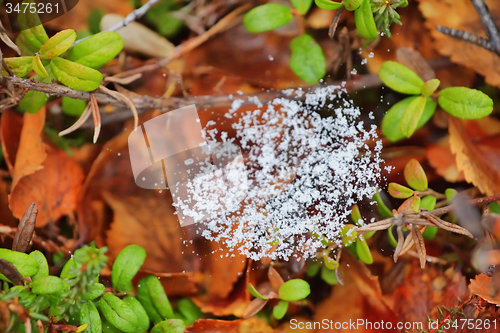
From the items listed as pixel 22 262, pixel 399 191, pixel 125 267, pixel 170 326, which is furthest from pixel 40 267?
pixel 399 191

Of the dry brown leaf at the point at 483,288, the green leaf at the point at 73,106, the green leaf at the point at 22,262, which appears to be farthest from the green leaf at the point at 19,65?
the dry brown leaf at the point at 483,288

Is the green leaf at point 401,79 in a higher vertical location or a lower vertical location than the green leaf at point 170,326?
higher

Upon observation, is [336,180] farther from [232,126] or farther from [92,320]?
[92,320]

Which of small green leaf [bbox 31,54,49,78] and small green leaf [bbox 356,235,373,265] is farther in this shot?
small green leaf [bbox 356,235,373,265]

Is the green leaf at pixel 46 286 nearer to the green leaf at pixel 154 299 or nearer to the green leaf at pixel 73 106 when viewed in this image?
the green leaf at pixel 154 299

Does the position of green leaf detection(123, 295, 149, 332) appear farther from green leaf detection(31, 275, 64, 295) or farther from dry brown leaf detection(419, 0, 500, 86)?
dry brown leaf detection(419, 0, 500, 86)

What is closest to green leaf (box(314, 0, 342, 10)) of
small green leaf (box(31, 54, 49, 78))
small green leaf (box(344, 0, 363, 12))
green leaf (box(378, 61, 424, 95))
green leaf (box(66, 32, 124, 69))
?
small green leaf (box(344, 0, 363, 12))

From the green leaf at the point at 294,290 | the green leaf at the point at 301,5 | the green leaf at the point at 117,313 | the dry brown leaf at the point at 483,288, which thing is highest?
the green leaf at the point at 301,5
